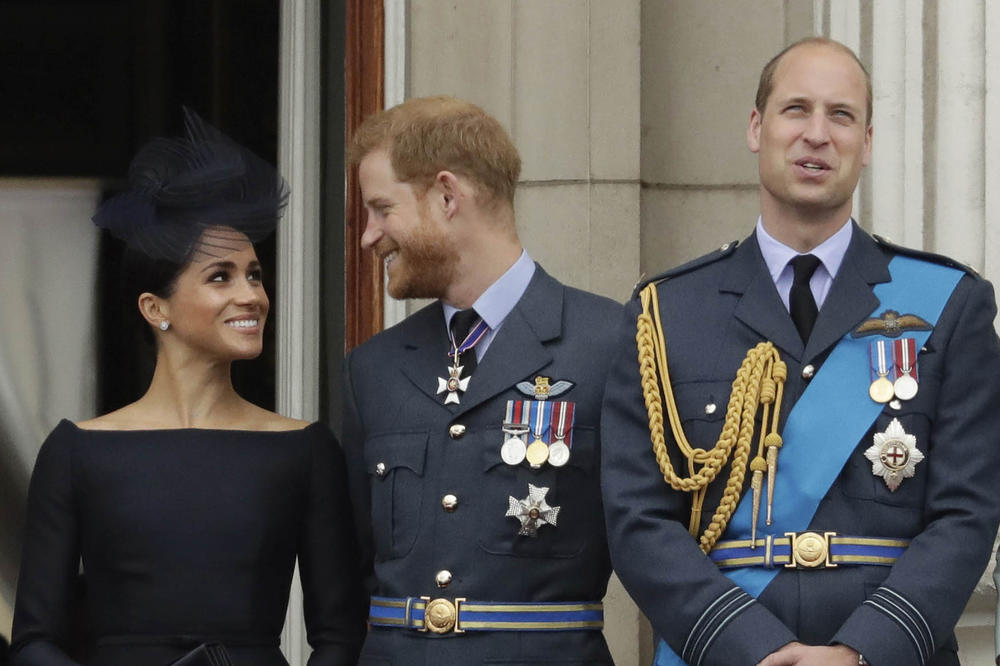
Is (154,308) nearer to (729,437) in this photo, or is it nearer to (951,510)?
(729,437)

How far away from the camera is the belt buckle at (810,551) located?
3.42 meters

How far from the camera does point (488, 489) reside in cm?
388

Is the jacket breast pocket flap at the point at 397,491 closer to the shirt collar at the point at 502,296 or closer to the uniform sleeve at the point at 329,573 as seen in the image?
the uniform sleeve at the point at 329,573

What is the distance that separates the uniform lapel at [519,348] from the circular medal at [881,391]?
2.47 feet

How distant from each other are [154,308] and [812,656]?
1.69 metres

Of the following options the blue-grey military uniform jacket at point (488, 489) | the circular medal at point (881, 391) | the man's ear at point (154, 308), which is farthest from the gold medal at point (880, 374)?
the man's ear at point (154, 308)

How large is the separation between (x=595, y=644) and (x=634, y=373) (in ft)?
2.02

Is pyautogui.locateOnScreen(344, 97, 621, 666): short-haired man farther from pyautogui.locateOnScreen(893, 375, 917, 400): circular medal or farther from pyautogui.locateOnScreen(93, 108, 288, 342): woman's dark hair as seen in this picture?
pyautogui.locateOnScreen(893, 375, 917, 400): circular medal

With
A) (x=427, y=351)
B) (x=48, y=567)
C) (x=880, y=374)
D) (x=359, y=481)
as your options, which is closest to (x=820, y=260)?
(x=880, y=374)

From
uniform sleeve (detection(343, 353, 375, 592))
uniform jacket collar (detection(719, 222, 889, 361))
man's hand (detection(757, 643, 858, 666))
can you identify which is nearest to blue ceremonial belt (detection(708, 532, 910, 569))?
man's hand (detection(757, 643, 858, 666))

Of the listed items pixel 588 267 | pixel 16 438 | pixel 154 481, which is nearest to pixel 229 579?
pixel 154 481

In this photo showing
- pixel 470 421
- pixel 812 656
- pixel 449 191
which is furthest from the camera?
pixel 449 191

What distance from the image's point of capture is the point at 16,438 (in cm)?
616

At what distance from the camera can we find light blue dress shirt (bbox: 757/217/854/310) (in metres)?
3.64
